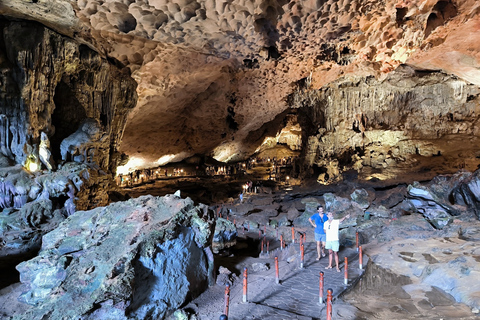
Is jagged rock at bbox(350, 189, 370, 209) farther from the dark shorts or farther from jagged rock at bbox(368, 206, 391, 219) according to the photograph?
the dark shorts

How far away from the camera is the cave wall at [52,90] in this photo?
10.6 m

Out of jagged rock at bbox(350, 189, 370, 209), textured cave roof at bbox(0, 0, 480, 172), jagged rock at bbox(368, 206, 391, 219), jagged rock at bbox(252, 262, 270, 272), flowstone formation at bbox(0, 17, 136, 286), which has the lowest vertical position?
jagged rock at bbox(252, 262, 270, 272)

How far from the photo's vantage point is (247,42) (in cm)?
1100

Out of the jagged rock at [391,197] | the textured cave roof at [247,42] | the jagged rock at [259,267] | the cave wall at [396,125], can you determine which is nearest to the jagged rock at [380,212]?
the jagged rock at [391,197]

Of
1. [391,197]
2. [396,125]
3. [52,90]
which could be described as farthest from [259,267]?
[396,125]

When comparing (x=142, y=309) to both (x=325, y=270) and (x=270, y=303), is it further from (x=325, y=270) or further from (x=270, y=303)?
(x=325, y=270)

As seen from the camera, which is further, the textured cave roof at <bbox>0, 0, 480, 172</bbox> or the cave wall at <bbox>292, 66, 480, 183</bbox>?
the cave wall at <bbox>292, 66, 480, 183</bbox>

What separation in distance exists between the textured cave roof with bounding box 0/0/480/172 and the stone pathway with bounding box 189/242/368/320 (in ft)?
24.3

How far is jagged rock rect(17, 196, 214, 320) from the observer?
13.9ft

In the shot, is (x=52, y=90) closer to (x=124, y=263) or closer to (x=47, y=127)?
(x=47, y=127)

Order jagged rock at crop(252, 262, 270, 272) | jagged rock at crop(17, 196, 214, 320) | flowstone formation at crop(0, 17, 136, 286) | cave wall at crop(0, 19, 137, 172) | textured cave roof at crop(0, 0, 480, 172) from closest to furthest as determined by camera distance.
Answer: jagged rock at crop(17, 196, 214, 320) < jagged rock at crop(252, 262, 270, 272) < textured cave roof at crop(0, 0, 480, 172) < flowstone formation at crop(0, 17, 136, 286) < cave wall at crop(0, 19, 137, 172)

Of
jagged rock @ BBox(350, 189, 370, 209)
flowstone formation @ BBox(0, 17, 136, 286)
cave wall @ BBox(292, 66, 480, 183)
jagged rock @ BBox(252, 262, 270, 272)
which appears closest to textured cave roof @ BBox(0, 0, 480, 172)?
flowstone formation @ BBox(0, 17, 136, 286)

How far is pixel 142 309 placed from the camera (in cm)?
448

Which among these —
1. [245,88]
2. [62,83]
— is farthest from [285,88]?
[62,83]
